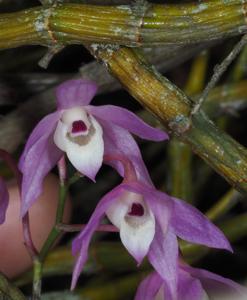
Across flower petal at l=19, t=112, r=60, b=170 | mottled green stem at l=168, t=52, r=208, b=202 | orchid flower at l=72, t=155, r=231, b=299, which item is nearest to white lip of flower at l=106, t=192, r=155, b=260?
orchid flower at l=72, t=155, r=231, b=299

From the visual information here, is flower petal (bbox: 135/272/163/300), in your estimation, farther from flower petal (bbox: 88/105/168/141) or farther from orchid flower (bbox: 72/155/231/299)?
flower petal (bbox: 88/105/168/141)

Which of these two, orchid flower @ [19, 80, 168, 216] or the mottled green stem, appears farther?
the mottled green stem

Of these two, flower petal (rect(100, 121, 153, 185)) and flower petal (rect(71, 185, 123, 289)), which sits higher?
flower petal (rect(100, 121, 153, 185))

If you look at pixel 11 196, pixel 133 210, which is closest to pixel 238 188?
pixel 133 210

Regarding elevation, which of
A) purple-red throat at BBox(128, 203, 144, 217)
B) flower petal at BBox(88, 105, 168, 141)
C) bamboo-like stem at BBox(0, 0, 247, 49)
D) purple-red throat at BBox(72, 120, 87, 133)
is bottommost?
purple-red throat at BBox(128, 203, 144, 217)

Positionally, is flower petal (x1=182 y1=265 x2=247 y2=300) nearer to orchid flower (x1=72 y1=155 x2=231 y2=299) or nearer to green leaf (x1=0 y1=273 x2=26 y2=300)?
orchid flower (x1=72 y1=155 x2=231 y2=299)

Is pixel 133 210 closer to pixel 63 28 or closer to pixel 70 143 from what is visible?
pixel 70 143

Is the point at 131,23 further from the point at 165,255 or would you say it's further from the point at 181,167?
the point at 181,167
